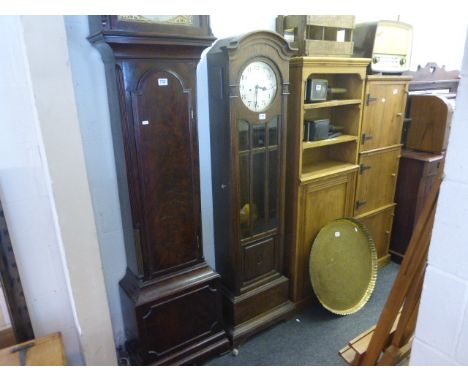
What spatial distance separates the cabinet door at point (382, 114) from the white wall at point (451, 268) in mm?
1862

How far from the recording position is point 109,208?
71.2 inches

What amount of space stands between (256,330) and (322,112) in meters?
1.55

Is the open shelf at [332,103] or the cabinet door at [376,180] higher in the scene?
the open shelf at [332,103]

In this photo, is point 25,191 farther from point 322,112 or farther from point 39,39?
point 322,112

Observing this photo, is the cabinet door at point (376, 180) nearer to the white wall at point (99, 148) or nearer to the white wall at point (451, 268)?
the white wall at point (99, 148)

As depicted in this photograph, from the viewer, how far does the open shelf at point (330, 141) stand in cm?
213

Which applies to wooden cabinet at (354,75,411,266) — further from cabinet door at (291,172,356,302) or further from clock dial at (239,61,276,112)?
clock dial at (239,61,276,112)

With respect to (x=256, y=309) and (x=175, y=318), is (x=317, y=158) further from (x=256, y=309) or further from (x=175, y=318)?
(x=175, y=318)

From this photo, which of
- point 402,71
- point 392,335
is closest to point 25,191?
point 392,335

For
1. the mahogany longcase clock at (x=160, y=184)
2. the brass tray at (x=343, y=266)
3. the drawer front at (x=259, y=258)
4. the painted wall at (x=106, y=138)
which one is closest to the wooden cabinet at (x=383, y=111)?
the painted wall at (x=106, y=138)

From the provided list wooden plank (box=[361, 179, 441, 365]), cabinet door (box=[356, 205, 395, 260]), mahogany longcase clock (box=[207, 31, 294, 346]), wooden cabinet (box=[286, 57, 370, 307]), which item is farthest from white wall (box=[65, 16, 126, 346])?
cabinet door (box=[356, 205, 395, 260])

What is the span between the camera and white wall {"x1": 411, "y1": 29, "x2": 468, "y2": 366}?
0.61m

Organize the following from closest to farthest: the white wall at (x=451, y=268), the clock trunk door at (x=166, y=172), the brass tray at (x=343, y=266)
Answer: the white wall at (x=451, y=268) → the clock trunk door at (x=166, y=172) → the brass tray at (x=343, y=266)

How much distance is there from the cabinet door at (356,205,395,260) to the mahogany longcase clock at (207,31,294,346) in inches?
35.0
